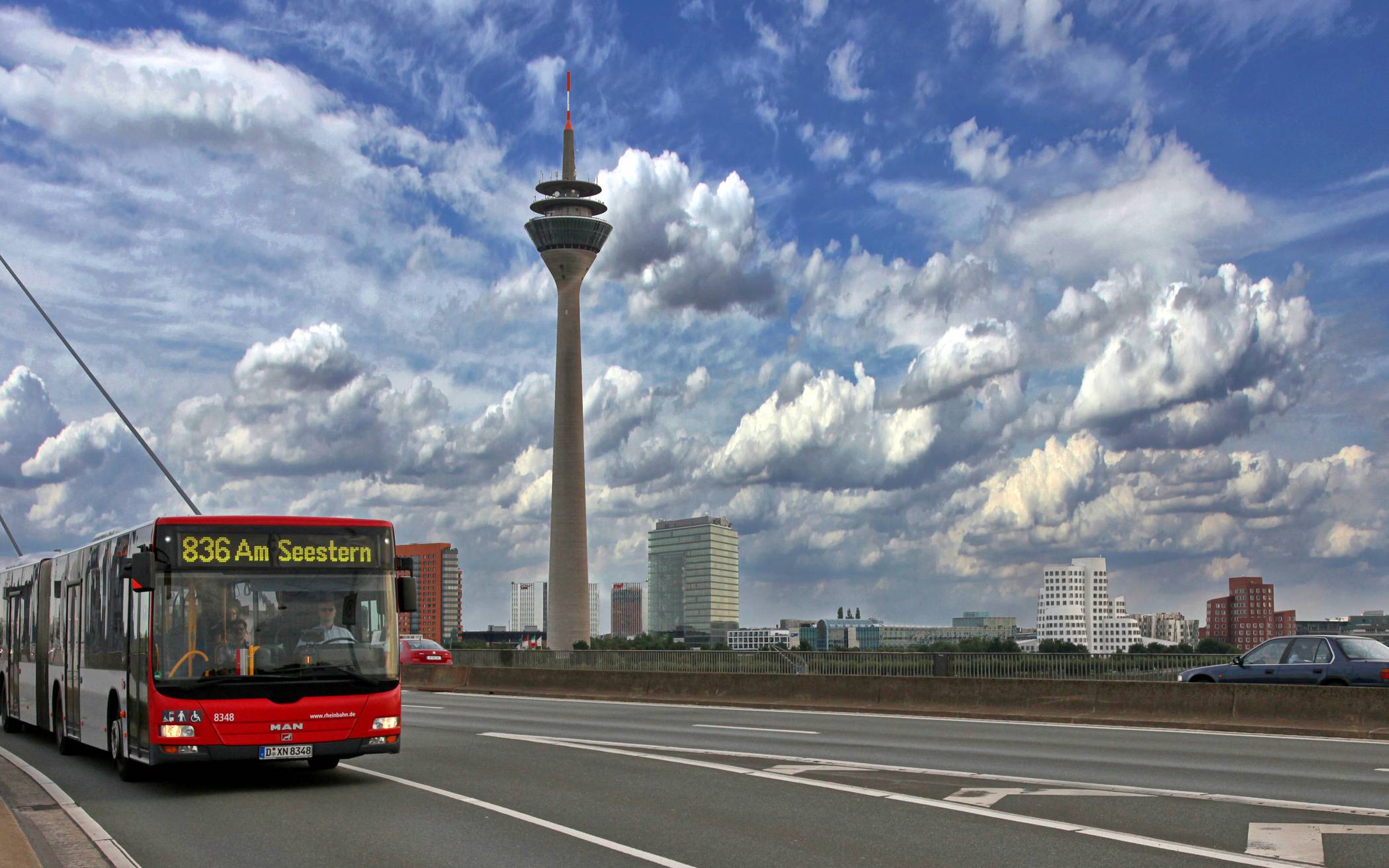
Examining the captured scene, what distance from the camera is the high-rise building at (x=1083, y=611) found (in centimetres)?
9956

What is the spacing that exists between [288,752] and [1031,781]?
7479 millimetres

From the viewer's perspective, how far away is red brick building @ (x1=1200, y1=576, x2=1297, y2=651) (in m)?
74.1

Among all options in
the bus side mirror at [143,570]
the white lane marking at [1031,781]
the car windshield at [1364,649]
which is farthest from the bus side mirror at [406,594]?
the car windshield at [1364,649]

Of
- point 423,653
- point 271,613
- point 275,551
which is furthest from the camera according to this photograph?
point 423,653

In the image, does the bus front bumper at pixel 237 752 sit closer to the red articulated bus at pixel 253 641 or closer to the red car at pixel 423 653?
the red articulated bus at pixel 253 641

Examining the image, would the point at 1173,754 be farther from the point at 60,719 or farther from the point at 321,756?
the point at 60,719

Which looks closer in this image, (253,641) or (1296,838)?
(1296,838)

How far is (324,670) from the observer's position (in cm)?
1342

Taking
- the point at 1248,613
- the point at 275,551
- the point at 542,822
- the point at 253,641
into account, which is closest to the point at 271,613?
the point at 253,641

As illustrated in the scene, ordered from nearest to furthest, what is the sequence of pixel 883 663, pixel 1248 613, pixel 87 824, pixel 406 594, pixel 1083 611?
pixel 87 824, pixel 406 594, pixel 883 663, pixel 1248 613, pixel 1083 611

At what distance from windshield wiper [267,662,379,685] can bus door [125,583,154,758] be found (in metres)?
1.33

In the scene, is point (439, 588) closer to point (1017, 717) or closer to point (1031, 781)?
point (1017, 717)

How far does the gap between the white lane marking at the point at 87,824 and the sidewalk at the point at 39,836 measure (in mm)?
45

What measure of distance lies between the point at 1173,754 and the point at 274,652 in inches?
422
